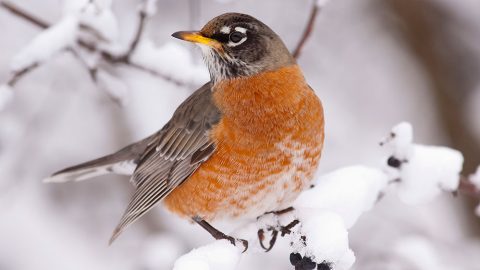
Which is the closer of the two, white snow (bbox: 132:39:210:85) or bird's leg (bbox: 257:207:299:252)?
bird's leg (bbox: 257:207:299:252)

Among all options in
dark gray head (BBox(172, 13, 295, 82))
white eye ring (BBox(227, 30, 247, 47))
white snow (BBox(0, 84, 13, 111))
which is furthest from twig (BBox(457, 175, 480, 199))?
white snow (BBox(0, 84, 13, 111))

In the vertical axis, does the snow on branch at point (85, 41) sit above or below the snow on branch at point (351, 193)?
above

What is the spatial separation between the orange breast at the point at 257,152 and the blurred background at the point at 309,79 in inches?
72.8

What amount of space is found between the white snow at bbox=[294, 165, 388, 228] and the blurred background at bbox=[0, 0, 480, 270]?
6.97 feet

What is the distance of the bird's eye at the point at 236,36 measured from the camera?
354 centimetres

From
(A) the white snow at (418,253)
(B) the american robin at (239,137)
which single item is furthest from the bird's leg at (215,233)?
(A) the white snow at (418,253)

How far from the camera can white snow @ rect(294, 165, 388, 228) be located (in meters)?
2.98

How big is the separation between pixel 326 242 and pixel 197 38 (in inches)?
51.8

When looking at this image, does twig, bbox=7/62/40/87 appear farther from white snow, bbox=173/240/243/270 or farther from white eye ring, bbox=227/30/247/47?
white snow, bbox=173/240/243/270

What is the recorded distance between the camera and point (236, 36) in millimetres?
3559

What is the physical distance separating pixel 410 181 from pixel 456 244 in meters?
3.10

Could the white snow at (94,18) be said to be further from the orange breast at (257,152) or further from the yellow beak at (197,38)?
the orange breast at (257,152)

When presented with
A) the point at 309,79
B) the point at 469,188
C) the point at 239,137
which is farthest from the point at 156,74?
the point at 309,79

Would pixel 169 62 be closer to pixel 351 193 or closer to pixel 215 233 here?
pixel 215 233
